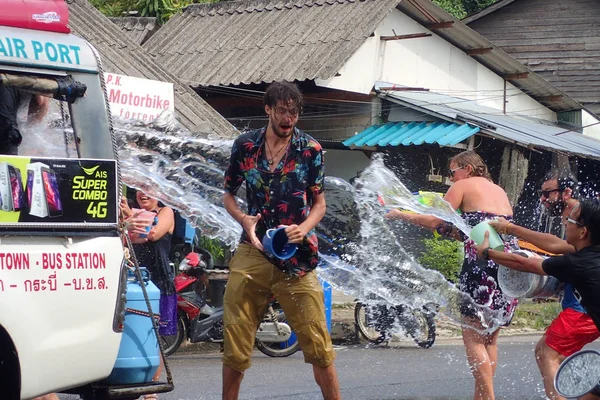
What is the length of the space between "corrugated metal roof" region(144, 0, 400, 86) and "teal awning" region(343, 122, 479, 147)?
1508 millimetres

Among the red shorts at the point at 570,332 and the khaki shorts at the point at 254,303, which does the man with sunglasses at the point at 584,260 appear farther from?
the khaki shorts at the point at 254,303

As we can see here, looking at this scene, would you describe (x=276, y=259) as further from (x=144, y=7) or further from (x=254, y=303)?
(x=144, y=7)

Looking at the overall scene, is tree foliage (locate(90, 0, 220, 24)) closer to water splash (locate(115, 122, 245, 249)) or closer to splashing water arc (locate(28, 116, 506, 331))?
splashing water arc (locate(28, 116, 506, 331))

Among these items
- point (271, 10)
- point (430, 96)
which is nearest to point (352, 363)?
point (430, 96)

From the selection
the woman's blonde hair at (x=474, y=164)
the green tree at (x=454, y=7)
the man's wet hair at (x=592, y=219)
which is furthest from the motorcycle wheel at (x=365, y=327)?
the green tree at (x=454, y=7)

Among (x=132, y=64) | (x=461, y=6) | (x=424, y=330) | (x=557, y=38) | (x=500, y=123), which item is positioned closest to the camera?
(x=424, y=330)

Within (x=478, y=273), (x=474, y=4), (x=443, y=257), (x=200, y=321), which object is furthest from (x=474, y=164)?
(x=474, y=4)

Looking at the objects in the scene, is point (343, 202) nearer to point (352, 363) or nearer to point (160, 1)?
point (352, 363)

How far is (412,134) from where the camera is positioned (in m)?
16.2

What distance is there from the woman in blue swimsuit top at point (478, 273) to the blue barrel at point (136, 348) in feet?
7.18

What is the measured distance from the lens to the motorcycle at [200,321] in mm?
10242

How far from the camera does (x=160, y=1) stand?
71.9ft

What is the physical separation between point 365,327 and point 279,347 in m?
1.58

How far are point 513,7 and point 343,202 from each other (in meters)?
17.2
